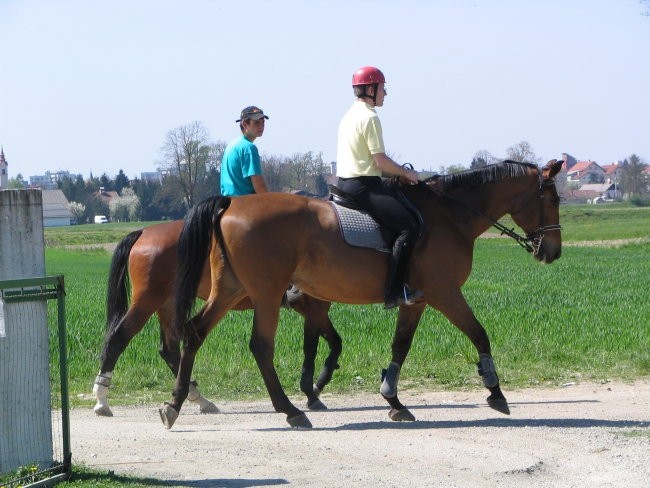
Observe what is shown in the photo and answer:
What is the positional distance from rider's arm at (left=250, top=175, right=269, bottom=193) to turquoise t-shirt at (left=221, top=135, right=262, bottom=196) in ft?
0.19

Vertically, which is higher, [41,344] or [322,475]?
[41,344]

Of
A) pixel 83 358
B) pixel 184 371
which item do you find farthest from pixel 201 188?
pixel 184 371

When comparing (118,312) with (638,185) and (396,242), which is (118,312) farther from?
(638,185)

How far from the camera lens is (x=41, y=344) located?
6832mm

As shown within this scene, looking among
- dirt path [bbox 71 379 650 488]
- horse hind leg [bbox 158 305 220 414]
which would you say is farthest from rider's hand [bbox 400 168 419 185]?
horse hind leg [bbox 158 305 220 414]

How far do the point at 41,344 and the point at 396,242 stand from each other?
11.3ft

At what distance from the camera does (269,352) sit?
912 centimetres

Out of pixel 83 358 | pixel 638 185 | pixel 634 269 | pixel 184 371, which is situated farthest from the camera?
pixel 638 185

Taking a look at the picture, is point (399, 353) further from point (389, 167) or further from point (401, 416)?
point (389, 167)

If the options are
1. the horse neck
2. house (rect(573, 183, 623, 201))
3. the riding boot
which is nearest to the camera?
the riding boot

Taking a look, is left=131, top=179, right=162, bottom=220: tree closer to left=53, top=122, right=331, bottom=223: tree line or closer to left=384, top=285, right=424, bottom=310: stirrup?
left=53, top=122, right=331, bottom=223: tree line

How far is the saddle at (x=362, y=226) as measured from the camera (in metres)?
9.19

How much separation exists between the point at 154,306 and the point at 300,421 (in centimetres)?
201

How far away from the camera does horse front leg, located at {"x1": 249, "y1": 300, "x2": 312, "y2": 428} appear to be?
9047 mm
